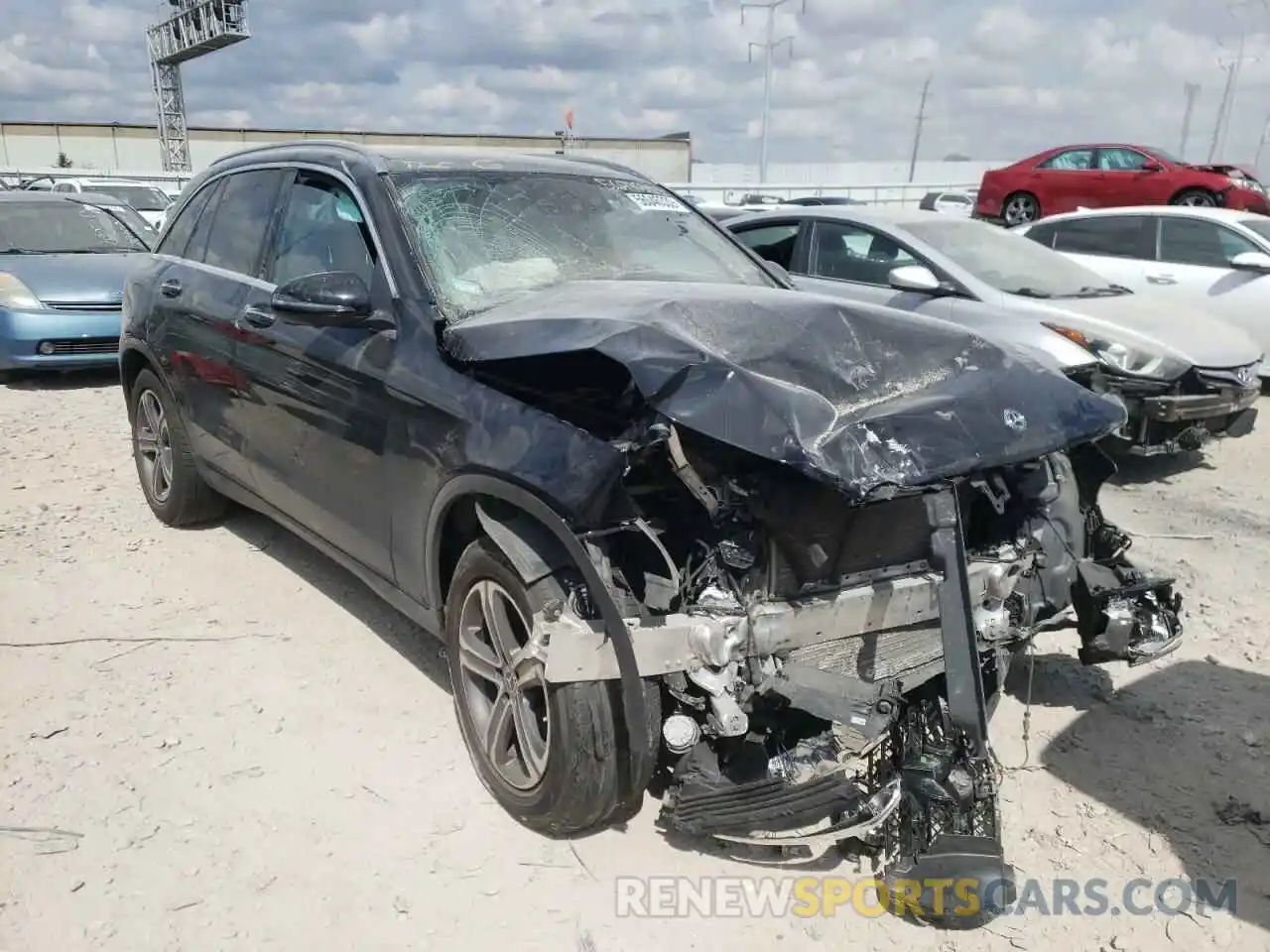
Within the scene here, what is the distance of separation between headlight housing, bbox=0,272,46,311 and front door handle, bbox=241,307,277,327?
19.1 feet

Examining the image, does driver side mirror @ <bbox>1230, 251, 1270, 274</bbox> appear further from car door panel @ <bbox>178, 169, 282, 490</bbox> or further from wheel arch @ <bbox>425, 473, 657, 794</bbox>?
wheel arch @ <bbox>425, 473, 657, 794</bbox>

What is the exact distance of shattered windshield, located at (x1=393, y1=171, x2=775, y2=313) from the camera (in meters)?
3.39

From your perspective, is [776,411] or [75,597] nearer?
[776,411]

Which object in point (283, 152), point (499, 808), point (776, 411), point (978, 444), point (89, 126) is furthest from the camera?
point (89, 126)

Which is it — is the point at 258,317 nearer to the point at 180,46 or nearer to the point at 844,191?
the point at 844,191

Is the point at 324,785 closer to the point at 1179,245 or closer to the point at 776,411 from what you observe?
the point at 776,411

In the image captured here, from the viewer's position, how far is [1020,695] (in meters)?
3.75

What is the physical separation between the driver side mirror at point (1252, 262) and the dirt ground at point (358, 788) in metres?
4.52

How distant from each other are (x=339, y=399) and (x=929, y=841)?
2.34 meters

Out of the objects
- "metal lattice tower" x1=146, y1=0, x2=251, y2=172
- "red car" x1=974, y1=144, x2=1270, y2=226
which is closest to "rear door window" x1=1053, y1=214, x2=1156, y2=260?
"red car" x1=974, y1=144, x2=1270, y2=226

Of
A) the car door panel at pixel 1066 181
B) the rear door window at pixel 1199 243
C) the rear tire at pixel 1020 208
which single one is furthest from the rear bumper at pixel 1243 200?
the rear door window at pixel 1199 243

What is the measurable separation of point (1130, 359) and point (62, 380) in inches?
355

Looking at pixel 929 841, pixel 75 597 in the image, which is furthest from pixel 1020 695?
pixel 75 597

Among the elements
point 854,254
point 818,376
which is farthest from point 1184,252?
point 818,376
